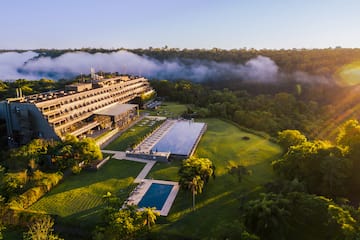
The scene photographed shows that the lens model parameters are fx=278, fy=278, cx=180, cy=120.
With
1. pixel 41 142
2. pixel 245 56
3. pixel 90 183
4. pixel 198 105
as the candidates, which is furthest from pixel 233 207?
pixel 245 56

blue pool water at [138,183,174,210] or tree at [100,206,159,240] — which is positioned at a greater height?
tree at [100,206,159,240]

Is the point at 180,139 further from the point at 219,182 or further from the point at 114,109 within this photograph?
the point at 114,109

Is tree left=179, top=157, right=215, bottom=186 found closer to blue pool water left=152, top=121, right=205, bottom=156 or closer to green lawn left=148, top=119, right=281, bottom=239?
green lawn left=148, top=119, right=281, bottom=239

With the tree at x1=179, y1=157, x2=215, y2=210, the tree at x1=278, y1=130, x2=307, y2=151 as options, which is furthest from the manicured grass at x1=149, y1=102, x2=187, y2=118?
Answer: the tree at x1=179, y1=157, x2=215, y2=210

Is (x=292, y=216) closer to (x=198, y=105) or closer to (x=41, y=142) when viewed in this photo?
(x=41, y=142)

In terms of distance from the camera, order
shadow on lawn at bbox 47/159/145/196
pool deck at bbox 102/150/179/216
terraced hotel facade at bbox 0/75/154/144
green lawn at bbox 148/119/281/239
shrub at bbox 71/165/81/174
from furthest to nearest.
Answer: terraced hotel facade at bbox 0/75/154/144
shrub at bbox 71/165/81/174
shadow on lawn at bbox 47/159/145/196
pool deck at bbox 102/150/179/216
green lawn at bbox 148/119/281/239
